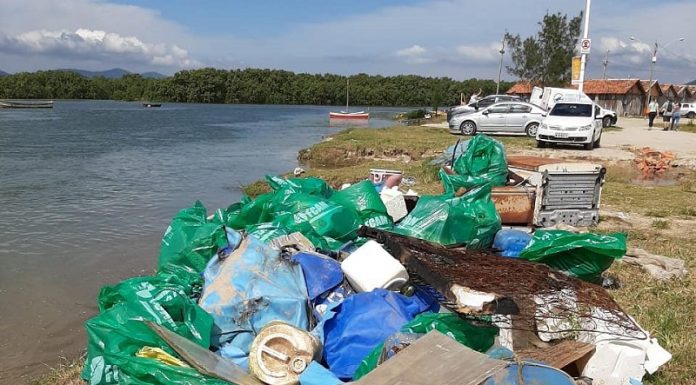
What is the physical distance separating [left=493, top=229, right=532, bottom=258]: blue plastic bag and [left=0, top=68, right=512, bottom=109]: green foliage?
9231 centimetres

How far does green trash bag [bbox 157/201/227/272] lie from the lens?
4.13 metres

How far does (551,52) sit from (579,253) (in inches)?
1347

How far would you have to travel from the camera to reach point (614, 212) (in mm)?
7289

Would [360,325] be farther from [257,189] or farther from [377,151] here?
[377,151]

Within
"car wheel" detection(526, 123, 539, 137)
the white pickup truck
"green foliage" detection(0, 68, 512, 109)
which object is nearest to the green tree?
the white pickup truck

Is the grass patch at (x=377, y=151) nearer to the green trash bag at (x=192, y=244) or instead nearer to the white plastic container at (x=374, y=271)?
the green trash bag at (x=192, y=244)

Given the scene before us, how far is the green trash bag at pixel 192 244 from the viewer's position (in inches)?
163

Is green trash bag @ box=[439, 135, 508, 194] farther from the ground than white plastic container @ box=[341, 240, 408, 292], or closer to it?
farther from the ground

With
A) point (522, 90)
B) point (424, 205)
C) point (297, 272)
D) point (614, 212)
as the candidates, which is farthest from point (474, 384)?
point (522, 90)

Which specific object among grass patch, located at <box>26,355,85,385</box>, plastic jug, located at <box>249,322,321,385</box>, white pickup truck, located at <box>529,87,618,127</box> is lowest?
grass patch, located at <box>26,355,85,385</box>

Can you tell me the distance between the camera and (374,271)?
341 centimetres

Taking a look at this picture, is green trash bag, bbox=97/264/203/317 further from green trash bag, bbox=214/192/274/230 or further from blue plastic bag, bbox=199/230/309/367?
green trash bag, bbox=214/192/274/230

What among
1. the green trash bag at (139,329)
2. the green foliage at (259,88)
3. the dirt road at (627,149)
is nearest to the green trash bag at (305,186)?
the green trash bag at (139,329)

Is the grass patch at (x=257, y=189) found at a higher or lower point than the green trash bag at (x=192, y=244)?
lower
